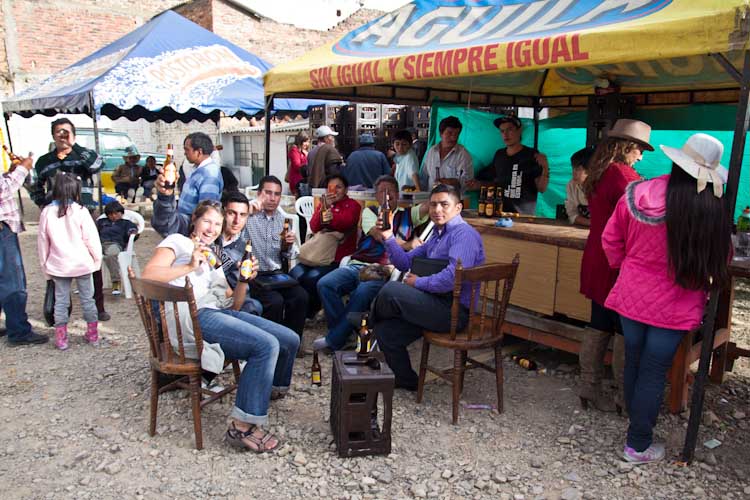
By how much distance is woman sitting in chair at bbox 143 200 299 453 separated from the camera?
9.66 ft

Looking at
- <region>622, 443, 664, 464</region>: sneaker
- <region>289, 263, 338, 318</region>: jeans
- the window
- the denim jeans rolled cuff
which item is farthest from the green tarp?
the window

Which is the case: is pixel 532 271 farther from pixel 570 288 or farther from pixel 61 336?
pixel 61 336

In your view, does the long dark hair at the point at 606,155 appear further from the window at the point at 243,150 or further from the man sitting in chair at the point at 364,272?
the window at the point at 243,150

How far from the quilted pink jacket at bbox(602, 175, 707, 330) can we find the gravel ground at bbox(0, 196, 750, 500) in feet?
2.65

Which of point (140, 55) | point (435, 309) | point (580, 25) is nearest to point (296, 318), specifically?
point (435, 309)

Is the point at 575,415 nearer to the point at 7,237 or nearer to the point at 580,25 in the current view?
the point at 580,25

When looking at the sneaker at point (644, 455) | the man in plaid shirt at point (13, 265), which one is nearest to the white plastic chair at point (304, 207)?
the man in plaid shirt at point (13, 265)

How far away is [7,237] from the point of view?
14.7 feet

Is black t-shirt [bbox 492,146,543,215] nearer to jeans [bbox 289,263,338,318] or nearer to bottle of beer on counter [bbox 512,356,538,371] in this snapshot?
bottle of beer on counter [bbox 512,356,538,371]

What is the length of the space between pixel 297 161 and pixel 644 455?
6518 millimetres

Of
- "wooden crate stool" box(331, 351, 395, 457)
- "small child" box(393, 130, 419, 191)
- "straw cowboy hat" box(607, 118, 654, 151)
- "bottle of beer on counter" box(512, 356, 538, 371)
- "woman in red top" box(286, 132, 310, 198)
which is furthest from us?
"woman in red top" box(286, 132, 310, 198)

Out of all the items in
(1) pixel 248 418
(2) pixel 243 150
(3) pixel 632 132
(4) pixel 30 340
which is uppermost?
(3) pixel 632 132

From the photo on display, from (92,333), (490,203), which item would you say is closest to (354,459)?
(490,203)

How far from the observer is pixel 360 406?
2.90m
